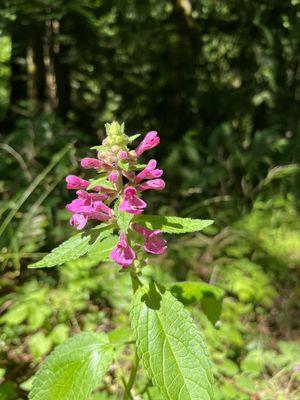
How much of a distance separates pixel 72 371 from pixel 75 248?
0.44 m

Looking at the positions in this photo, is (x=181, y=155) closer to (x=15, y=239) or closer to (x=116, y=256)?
(x=15, y=239)

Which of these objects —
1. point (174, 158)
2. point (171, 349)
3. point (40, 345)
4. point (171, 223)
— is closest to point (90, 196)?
point (171, 223)

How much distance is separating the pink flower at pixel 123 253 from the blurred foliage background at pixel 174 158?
0.55m

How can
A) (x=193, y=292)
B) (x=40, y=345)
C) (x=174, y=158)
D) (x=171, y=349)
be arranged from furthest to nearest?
1. (x=174, y=158)
2. (x=40, y=345)
3. (x=193, y=292)
4. (x=171, y=349)

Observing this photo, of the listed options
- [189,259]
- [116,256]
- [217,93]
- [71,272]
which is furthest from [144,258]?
[217,93]

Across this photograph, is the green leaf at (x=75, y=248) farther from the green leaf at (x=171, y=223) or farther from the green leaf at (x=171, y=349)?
the green leaf at (x=171, y=349)

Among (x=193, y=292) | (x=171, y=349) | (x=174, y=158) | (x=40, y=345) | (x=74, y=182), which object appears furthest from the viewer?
(x=174, y=158)

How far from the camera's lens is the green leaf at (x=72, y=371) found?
148 centimetres

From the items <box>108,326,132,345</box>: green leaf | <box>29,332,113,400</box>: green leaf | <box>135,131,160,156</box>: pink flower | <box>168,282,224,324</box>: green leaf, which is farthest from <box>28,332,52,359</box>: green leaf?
<box>135,131,160,156</box>: pink flower

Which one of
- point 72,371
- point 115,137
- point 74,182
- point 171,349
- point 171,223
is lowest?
point 72,371

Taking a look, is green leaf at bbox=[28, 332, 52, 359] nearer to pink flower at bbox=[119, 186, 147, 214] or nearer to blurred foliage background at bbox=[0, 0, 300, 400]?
blurred foliage background at bbox=[0, 0, 300, 400]

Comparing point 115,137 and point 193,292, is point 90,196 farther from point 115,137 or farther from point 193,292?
point 193,292

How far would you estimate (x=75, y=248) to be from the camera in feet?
4.63

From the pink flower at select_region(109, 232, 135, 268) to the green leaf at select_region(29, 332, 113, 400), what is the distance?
0.37 metres
